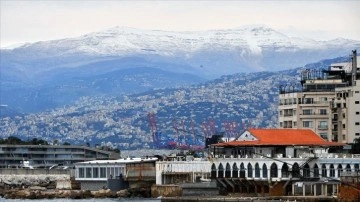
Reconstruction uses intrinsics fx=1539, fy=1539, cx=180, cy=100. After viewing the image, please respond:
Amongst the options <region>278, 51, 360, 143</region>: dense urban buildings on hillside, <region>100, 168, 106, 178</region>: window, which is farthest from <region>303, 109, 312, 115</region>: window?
<region>100, 168, 106, 178</region>: window

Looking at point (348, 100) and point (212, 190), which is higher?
point (348, 100)

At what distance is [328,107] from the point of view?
13612 centimetres

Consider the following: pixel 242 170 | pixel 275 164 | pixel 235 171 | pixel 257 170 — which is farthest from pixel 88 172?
pixel 275 164

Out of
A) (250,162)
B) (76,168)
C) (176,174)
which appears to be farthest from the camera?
(76,168)

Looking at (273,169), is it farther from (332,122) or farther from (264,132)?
(332,122)

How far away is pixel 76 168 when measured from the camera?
13288cm

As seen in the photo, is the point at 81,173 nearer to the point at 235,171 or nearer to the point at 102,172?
the point at 102,172

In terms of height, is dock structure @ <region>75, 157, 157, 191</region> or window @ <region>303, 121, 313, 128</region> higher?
window @ <region>303, 121, 313, 128</region>

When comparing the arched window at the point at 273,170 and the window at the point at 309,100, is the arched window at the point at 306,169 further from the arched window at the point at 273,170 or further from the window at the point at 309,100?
the window at the point at 309,100

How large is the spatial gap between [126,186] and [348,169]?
27.4 metres

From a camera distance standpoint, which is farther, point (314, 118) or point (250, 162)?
point (314, 118)

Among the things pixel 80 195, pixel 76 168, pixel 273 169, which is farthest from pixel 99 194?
pixel 273 169

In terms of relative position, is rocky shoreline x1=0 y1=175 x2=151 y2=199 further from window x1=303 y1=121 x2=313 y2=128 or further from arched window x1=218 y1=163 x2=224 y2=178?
window x1=303 y1=121 x2=313 y2=128

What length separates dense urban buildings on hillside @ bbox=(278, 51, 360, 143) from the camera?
134000mm
